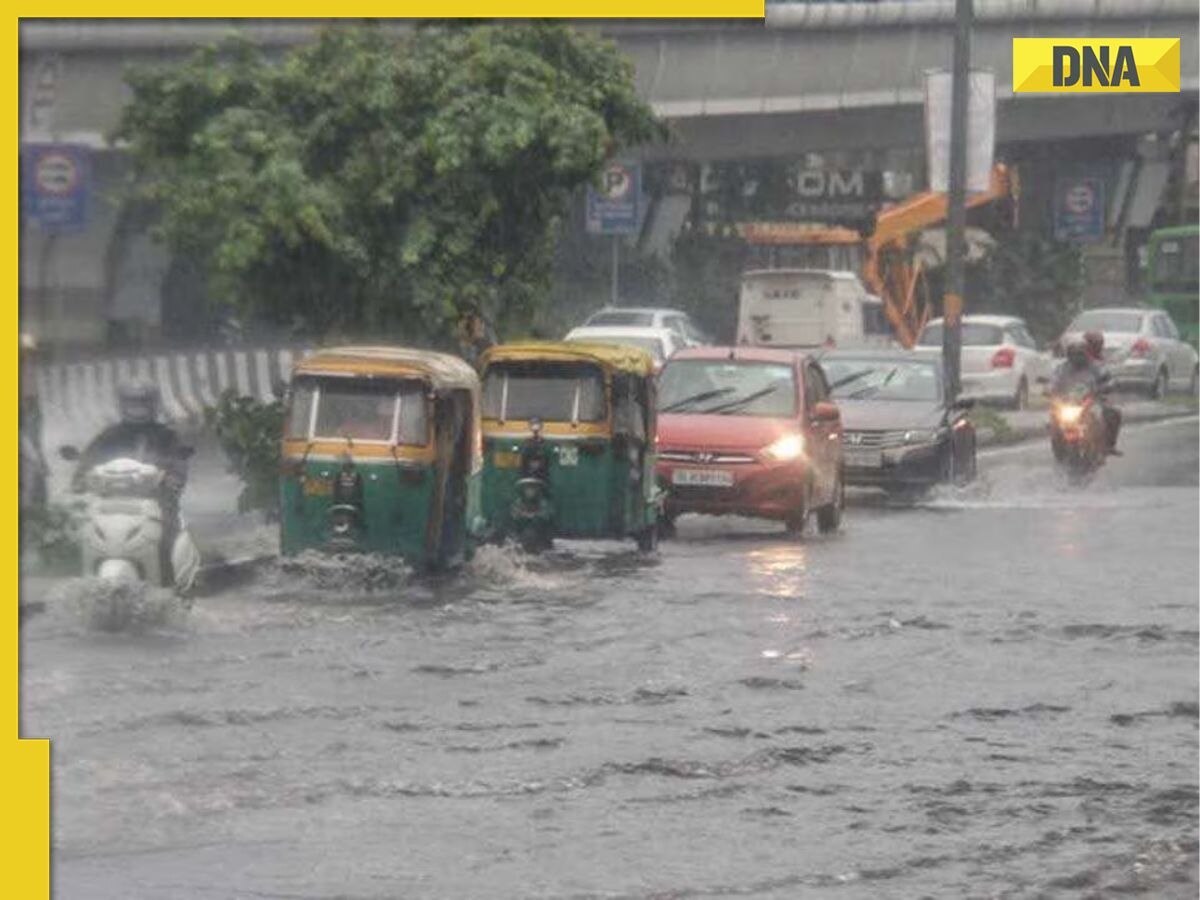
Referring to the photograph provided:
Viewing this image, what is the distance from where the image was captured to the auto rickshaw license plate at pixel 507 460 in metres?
19.5

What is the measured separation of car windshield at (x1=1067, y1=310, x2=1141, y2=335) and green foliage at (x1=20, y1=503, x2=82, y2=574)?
33913 millimetres

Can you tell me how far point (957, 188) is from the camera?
3173 centimetres

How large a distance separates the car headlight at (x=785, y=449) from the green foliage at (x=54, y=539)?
8.43 m

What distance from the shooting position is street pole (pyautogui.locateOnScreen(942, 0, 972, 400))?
3028 cm

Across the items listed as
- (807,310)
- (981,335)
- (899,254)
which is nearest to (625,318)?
(981,335)

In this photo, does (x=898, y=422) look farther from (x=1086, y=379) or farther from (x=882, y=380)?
(x=1086, y=379)

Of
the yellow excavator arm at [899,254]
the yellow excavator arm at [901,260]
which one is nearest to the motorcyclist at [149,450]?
the yellow excavator arm at [899,254]

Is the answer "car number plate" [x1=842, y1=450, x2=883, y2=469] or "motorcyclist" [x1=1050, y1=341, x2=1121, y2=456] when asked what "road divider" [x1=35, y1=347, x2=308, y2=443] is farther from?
"motorcyclist" [x1=1050, y1=341, x2=1121, y2=456]

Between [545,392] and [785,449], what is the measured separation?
303 centimetres

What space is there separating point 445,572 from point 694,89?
28.1 meters

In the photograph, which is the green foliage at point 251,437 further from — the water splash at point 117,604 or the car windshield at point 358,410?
the water splash at point 117,604

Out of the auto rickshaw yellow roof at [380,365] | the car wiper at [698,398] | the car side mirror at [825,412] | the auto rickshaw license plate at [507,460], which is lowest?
the auto rickshaw license plate at [507,460]

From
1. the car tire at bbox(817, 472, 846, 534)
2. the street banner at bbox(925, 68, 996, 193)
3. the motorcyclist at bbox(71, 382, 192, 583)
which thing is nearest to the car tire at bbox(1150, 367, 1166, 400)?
the street banner at bbox(925, 68, 996, 193)

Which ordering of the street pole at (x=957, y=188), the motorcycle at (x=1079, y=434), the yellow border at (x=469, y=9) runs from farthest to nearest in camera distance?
the street pole at (x=957, y=188)
the motorcycle at (x=1079, y=434)
the yellow border at (x=469, y=9)
